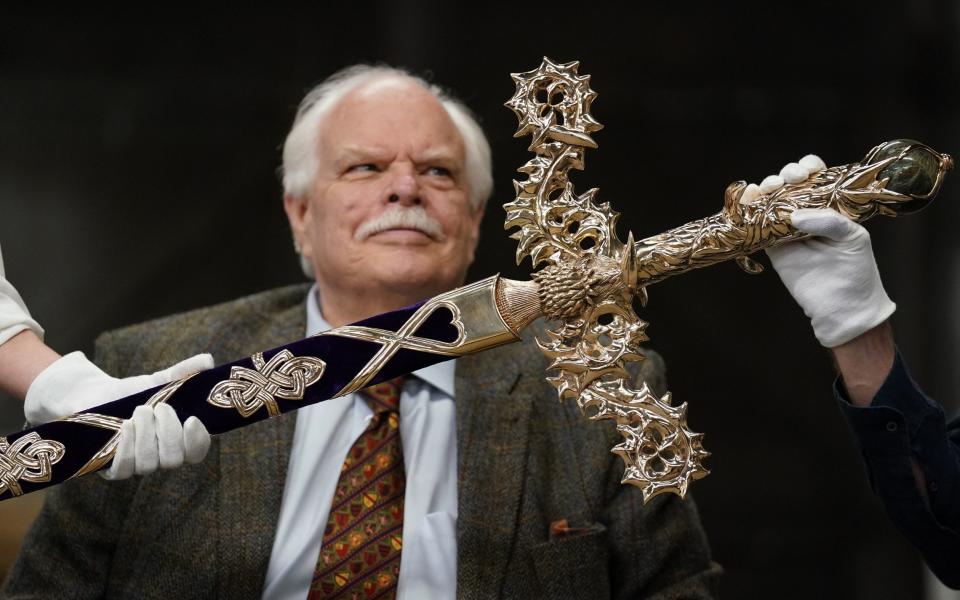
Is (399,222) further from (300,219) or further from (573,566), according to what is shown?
(573,566)

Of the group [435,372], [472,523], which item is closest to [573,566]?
[472,523]

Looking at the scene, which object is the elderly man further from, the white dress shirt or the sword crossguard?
the sword crossguard

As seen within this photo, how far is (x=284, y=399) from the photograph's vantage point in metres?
1.48

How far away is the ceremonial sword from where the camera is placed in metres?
1.43

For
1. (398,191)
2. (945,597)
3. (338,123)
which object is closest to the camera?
(398,191)

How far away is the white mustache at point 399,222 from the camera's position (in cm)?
185

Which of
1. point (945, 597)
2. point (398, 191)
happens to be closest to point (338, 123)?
point (398, 191)

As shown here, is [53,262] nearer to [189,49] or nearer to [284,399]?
[189,49]

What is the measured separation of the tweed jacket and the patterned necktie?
0.29 ft

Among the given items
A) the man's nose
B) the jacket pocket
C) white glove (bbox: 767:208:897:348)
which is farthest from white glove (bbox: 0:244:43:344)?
white glove (bbox: 767:208:897:348)

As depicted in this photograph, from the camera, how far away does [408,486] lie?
69.4 inches

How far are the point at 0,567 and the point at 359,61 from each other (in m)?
1.37

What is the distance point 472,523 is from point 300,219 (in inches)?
25.4

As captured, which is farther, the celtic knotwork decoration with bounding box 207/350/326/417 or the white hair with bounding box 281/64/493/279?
the white hair with bounding box 281/64/493/279
